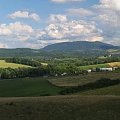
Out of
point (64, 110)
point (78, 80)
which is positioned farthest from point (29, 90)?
point (64, 110)

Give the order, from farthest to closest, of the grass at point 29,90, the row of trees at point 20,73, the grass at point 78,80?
1. the row of trees at point 20,73
2. the grass at point 78,80
3. the grass at point 29,90

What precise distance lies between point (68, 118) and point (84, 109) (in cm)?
389

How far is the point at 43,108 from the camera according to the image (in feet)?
120

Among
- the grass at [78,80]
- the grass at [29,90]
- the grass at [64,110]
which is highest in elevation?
the grass at [64,110]

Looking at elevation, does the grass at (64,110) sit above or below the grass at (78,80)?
above

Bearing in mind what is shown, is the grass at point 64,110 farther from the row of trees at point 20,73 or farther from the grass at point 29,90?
the row of trees at point 20,73

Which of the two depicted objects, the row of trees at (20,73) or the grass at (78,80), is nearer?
the grass at (78,80)

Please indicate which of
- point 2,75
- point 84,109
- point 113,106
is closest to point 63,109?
point 84,109

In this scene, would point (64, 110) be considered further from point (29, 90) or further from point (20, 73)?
point (20, 73)

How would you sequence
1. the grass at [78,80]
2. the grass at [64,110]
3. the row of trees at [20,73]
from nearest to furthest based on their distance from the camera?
the grass at [64,110], the grass at [78,80], the row of trees at [20,73]

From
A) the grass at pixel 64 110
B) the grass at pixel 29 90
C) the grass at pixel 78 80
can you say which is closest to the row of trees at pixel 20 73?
the grass at pixel 78 80

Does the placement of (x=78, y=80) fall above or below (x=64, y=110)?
below

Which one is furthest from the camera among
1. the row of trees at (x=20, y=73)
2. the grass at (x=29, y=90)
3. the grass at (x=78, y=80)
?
the row of trees at (x=20, y=73)

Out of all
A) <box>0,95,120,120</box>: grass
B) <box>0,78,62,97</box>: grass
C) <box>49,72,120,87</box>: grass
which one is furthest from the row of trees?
<box>0,95,120,120</box>: grass
